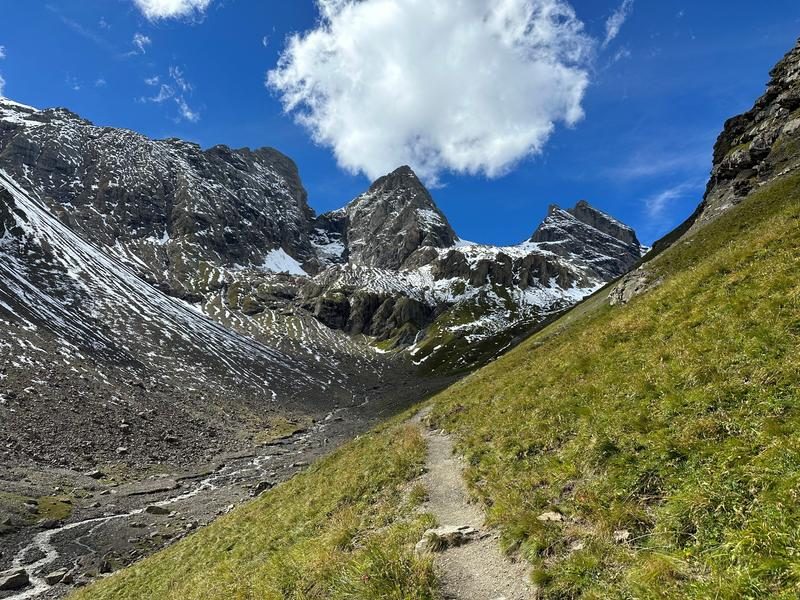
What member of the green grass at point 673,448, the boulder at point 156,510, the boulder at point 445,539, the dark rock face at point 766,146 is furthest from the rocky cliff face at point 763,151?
the boulder at point 156,510

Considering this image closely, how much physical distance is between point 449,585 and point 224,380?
411 ft

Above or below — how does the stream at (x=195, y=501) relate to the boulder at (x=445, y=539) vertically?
above

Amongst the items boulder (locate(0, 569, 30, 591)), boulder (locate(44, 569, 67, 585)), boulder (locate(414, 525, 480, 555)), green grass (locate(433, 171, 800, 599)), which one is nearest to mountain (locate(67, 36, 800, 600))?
green grass (locate(433, 171, 800, 599))

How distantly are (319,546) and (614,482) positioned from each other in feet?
31.5

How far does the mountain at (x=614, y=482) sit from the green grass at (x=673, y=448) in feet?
0.15

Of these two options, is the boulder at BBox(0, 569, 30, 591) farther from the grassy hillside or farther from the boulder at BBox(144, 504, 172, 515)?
the boulder at BBox(144, 504, 172, 515)

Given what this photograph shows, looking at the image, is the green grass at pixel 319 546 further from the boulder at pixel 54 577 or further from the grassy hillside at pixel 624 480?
the boulder at pixel 54 577

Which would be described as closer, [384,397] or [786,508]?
[786,508]

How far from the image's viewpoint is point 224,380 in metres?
123

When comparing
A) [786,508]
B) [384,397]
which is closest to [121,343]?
[384,397]

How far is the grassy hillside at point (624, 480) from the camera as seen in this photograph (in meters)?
7.80

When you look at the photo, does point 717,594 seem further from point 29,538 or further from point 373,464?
point 29,538

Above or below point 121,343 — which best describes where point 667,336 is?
below

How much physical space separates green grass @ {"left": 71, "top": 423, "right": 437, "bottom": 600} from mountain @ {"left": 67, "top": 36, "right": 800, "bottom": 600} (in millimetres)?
90
